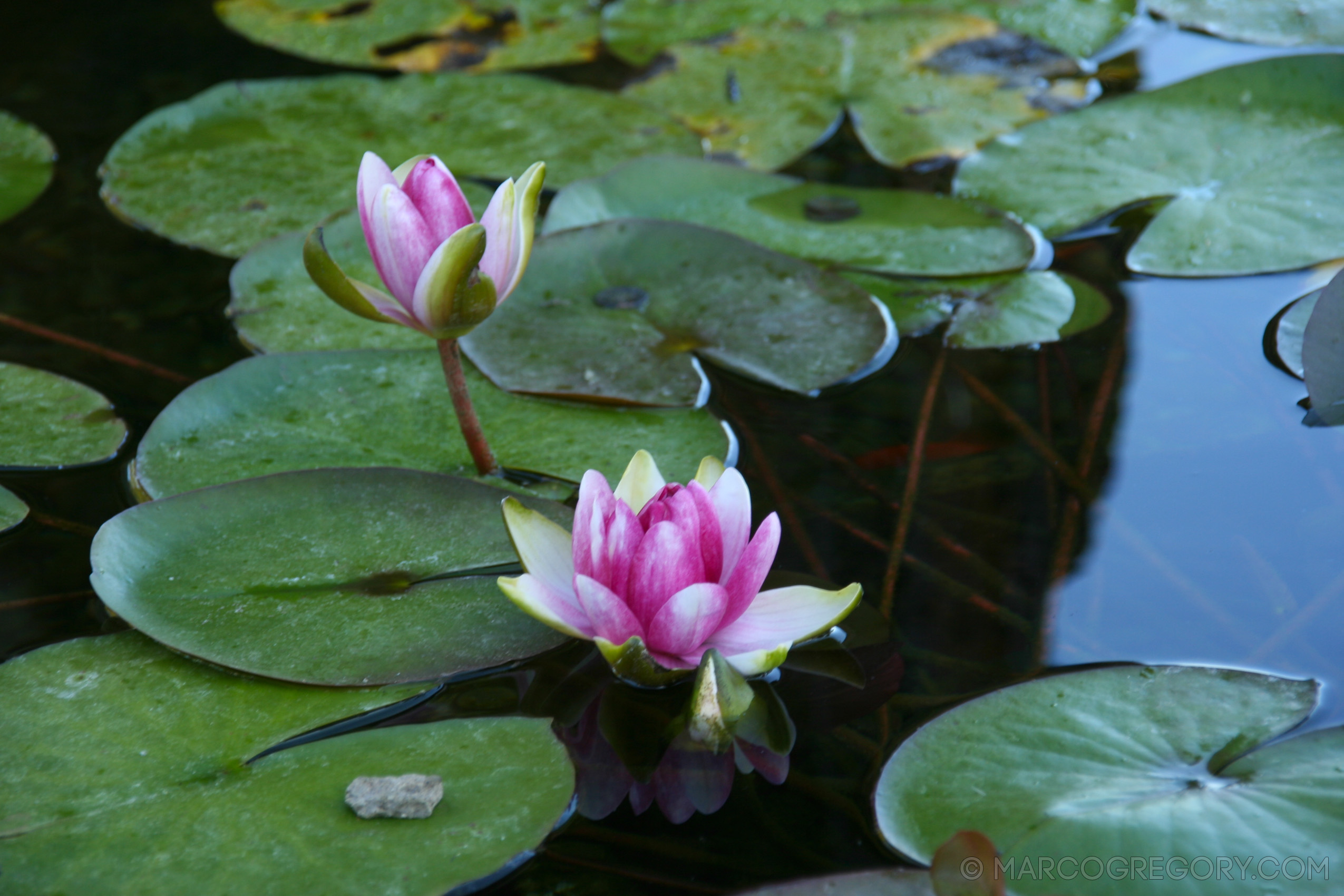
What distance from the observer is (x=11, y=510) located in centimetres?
138

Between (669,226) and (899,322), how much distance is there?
461 mm

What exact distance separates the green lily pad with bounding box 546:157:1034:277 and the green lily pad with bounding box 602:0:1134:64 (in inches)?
33.6

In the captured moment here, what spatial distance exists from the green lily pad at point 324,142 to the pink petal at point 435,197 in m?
0.94

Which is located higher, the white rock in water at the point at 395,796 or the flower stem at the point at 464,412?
the flower stem at the point at 464,412

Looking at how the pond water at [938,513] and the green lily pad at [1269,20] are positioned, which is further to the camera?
the green lily pad at [1269,20]

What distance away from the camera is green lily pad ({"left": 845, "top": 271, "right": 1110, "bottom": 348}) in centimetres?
174

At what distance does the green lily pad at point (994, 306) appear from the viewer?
1.74 meters

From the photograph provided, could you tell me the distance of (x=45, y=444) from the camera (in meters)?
1.50

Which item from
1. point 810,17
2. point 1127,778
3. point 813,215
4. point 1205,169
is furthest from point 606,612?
point 810,17

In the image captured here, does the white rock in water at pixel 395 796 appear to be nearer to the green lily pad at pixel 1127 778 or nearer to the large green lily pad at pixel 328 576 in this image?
the large green lily pad at pixel 328 576

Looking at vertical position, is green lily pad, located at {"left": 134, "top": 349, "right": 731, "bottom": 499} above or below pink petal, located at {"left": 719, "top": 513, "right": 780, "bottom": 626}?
below

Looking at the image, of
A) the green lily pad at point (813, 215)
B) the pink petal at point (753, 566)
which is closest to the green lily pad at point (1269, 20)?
the green lily pad at point (813, 215)

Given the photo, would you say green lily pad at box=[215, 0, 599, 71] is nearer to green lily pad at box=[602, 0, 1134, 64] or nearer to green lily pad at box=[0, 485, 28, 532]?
green lily pad at box=[602, 0, 1134, 64]

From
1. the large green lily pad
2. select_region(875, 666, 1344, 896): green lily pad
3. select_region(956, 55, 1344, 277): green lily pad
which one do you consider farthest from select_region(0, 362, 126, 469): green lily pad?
select_region(956, 55, 1344, 277): green lily pad
